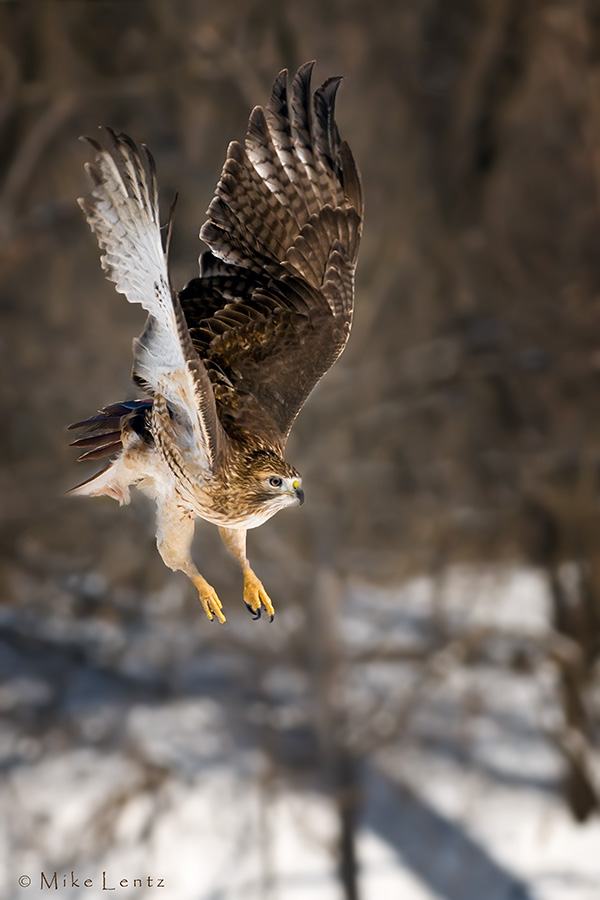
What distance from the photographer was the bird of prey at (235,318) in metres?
1.35

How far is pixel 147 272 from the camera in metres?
1.36

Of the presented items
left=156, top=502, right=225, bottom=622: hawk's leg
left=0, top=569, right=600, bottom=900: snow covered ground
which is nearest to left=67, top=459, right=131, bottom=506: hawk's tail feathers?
left=156, top=502, right=225, bottom=622: hawk's leg

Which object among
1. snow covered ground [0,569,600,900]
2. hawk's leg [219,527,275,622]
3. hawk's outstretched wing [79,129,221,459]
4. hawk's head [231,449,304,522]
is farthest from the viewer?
snow covered ground [0,569,600,900]

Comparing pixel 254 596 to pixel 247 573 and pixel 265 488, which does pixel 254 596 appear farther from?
pixel 265 488

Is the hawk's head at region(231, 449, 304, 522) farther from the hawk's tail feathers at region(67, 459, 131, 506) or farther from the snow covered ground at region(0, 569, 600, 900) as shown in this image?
the snow covered ground at region(0, 569, 600, 900)

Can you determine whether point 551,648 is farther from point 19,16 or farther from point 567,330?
point 19,16

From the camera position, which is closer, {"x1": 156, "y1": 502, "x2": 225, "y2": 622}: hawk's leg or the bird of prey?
the bird of prey

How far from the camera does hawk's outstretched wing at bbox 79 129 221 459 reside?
128 centimetres

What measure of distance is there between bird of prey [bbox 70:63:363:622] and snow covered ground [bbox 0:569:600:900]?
208 inches

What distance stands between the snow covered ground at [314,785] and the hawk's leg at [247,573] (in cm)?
530

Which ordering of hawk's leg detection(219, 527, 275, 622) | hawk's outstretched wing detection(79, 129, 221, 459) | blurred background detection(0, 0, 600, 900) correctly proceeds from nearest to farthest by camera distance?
hawk's outstretched wing detection(79, 129, 221, 459) < hawk's leg detection(219, 527, 275, 622) < blurred background detection(0, 0, 600, 900)

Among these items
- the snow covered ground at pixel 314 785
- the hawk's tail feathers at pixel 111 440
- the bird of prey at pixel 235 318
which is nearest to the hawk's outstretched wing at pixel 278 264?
the bird of prey at pixel 235 318

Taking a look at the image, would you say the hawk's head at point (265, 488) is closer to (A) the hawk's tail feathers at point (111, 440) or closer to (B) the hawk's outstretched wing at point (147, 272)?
(B) the hawk's outstretched wing at point (147, 272)

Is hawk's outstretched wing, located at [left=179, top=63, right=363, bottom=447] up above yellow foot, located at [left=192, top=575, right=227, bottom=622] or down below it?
above
